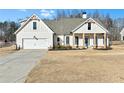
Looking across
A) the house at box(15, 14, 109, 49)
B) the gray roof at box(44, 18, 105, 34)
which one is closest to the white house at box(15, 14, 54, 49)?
the house at box(15, 14, 109, 49)

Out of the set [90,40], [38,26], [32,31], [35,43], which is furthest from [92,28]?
[32,31]

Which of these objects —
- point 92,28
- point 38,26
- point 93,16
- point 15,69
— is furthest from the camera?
point 93,16

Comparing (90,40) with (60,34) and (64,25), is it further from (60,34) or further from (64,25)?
(64,25)

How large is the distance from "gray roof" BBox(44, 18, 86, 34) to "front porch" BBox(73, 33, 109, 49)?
178 cm

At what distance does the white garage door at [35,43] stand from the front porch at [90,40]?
4584 mm

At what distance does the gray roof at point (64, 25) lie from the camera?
4199cm

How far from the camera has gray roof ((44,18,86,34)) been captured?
41987mm

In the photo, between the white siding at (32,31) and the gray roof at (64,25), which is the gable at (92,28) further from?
the white siding at (32,31)

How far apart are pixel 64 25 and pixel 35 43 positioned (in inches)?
242

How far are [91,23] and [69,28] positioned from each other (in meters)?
3.78

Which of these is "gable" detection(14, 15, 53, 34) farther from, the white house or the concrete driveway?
the concrete driveway

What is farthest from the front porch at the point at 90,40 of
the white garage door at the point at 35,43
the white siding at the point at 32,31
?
the white garage door at the point at 35,43

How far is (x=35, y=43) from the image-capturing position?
40.2 metres
